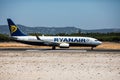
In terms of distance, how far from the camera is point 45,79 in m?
19.7

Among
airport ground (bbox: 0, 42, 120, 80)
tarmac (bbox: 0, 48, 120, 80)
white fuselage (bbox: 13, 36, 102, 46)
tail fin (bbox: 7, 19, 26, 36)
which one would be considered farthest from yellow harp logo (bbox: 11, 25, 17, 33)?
tarmac (bbox: 0, 48, 120, 80)

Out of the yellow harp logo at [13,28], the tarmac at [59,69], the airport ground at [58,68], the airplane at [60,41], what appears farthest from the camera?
the yellow harp logo at [13,28]

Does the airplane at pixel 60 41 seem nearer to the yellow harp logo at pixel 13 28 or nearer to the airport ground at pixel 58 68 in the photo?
the yellow harp logo at pixel 13 28

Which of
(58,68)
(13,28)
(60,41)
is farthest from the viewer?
(13,28)

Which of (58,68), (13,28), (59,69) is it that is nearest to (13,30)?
(13,28)

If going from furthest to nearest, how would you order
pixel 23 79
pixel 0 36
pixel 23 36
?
pixel 0 36 < pixel 23 36 < pixel 23 79

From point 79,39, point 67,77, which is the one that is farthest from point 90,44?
point 67,77

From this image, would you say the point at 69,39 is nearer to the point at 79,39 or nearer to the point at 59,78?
the point at 79,39

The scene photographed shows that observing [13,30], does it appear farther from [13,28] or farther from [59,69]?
[59,69]

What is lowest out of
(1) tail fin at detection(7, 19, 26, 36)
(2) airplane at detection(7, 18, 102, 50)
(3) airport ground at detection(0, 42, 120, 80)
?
(3) airport ground at detection(0, 42, 120, 80)

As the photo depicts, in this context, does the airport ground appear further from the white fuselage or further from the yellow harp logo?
the yellow harp logo

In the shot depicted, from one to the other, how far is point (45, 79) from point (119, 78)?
468cm

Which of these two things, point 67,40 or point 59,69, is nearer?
point 59,69

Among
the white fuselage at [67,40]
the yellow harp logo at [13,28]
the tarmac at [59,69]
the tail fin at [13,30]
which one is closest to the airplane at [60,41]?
the white fuselage at [67,40]
